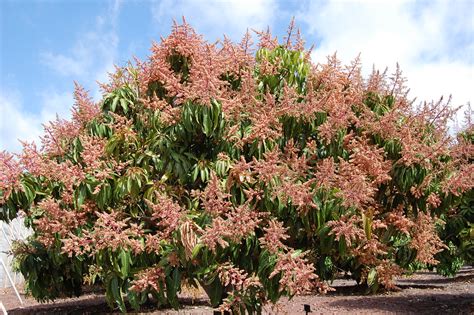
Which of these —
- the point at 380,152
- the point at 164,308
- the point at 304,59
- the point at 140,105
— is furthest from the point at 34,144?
the point at 164,308

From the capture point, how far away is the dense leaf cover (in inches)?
140

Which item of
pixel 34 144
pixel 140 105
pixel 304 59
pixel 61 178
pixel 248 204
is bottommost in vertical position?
pixel 248 204

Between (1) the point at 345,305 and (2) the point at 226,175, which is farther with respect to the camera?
(1) the point at 345,305

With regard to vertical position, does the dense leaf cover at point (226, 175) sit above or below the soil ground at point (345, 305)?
above

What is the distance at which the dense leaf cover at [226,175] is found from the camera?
3568mm

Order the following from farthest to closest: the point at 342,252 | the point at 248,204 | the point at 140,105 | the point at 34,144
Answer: the point at 140,105
the point at 34,144
the point at 342,252
the point at 248,204

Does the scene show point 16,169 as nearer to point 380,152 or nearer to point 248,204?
point 248,204

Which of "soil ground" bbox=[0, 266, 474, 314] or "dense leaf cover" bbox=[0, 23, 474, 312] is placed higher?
"dense leaf cover" bbox=[0, 23, 474, 312]

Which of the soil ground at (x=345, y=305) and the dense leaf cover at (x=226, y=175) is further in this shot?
the soil ground at (x=345, y=305)

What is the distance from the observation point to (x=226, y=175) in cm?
387

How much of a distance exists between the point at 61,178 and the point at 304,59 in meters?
2.32

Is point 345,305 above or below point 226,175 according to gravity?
below

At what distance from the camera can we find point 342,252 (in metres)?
3.75

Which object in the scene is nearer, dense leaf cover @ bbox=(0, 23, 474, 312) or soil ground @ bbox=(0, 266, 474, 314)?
dense leaf cover @ bbox=(0, 23, 474, 312)
